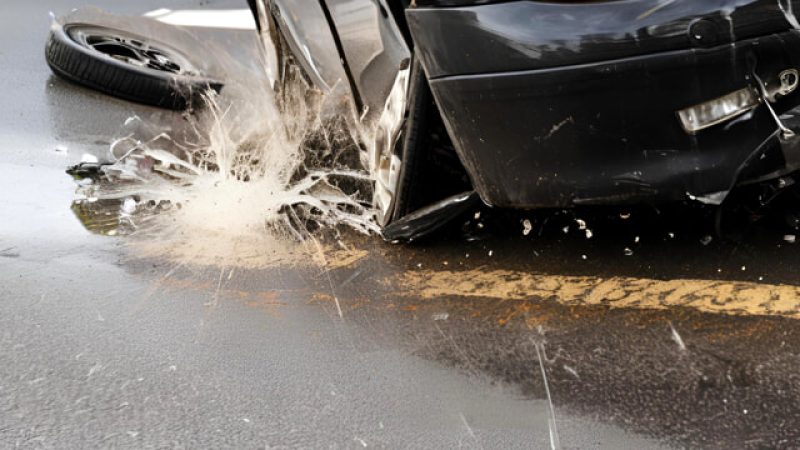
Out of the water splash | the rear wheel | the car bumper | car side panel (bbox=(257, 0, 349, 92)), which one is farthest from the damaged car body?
the water splash

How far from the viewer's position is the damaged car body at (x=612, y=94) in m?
2.63

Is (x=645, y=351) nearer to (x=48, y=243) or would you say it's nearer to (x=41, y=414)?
(x=41, y=414)

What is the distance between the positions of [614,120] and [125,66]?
14.9ft

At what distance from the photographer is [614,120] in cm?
278

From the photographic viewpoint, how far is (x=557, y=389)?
248 centimetres

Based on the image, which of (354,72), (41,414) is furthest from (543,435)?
(354,72)

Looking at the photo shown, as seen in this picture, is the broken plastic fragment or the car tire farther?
the broken plastic fragment

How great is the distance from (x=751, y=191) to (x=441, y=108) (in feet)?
4.33

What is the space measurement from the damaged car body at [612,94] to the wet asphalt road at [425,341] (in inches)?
17.1

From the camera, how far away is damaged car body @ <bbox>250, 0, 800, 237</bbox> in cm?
263

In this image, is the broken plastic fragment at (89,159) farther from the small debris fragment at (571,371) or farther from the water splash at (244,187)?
the small debris fragment at (571,371)

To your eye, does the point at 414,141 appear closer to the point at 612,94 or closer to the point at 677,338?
the point at 612,94

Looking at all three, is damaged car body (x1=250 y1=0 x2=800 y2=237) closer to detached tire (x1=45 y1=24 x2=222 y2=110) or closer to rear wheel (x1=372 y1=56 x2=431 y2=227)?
rear wheel (x1=372 y1=56 x2=431 y2=227)

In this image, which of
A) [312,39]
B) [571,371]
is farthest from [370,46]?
[571,371]
